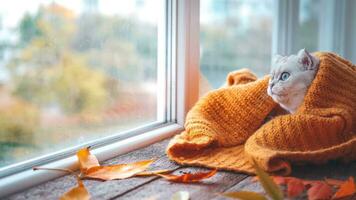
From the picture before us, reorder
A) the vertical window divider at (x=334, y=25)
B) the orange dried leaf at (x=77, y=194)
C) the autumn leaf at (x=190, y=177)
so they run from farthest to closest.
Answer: the vertical window divider at (x=334, y=25) → the autumn leaf at (x=190, y=177) → the orange dried leaf at (x=77, y=194)

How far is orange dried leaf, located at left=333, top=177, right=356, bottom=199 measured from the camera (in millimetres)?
827

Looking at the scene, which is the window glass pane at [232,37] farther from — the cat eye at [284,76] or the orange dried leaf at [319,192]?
the orange dried leaf at [319,192]

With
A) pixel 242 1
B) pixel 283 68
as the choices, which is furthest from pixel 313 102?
pixel 242 1

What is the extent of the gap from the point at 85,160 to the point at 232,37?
86 cm

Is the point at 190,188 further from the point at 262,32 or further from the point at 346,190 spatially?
the point at 262,32

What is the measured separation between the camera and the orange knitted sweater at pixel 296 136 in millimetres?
968

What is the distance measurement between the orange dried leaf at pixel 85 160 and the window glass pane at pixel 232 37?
21.1 inches

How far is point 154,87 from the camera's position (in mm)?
1333

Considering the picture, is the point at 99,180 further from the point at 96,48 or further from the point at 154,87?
the point at 154,87

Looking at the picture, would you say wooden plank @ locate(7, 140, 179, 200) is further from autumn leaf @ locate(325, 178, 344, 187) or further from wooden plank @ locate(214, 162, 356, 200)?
autumn leaf @ locate(325, 178, 344, 187)

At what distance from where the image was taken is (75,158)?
1010 mm

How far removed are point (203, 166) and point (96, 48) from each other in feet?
1.23

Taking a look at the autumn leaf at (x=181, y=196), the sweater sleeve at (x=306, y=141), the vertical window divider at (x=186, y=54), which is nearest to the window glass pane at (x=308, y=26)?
the vertical window divider at (x=186, y=54)

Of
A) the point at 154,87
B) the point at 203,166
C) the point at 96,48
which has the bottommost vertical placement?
the point at 203,166
